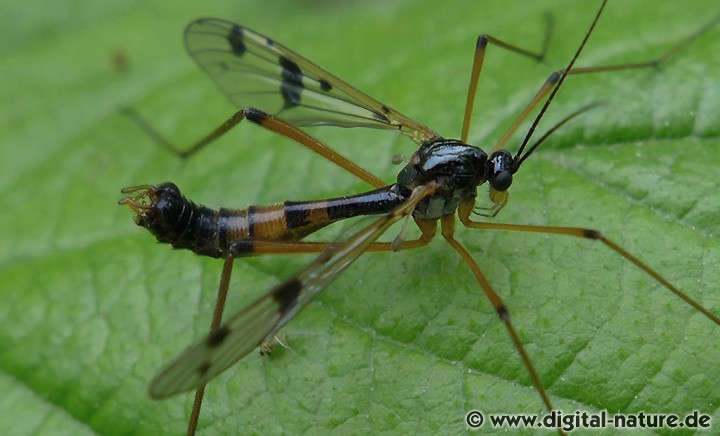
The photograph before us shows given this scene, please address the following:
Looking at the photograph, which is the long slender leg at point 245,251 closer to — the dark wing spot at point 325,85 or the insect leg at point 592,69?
the insect leg at point 592,69

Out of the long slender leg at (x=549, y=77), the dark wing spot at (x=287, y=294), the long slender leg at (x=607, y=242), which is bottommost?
the dark wing spot at (x=287, y=294)

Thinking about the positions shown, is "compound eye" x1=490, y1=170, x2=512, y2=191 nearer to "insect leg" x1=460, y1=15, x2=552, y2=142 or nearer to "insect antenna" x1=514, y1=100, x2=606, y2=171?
"insect antenna" x1=514, y1=100, x2=606, y2=171

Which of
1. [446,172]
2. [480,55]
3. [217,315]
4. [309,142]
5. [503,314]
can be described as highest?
[480,55]

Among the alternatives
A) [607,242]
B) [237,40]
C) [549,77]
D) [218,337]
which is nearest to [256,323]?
[218,337]

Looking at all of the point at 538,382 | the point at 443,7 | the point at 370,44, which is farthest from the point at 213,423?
the point at 443,7

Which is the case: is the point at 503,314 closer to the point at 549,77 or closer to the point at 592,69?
the point at 549,77

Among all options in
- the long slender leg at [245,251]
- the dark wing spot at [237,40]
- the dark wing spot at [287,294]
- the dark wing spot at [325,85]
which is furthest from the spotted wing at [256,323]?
the dark wing spot at [237,40]
